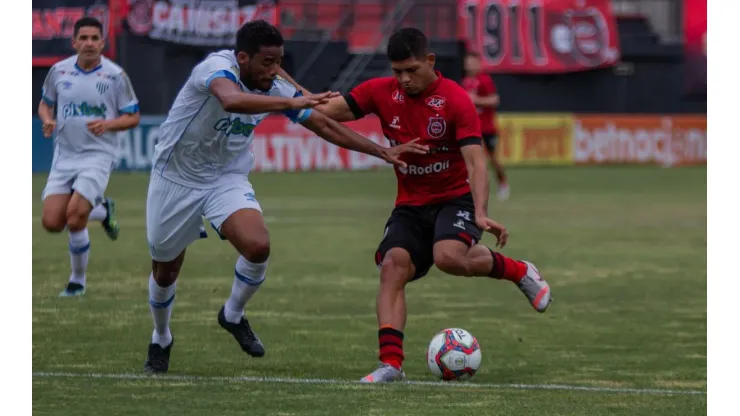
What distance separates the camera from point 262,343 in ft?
30.3

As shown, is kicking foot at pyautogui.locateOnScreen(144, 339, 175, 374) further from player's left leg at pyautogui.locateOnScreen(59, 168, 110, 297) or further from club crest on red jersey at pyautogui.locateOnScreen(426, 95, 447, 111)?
player's left leg at pyautogui.locateOnScreen(59, 168, 110, 297)

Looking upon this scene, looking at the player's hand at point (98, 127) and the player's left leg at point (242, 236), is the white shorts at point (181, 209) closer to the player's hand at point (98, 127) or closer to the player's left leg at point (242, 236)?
the player's left leg at point (242, 236)

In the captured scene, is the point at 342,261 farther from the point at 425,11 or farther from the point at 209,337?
the point at 425,11

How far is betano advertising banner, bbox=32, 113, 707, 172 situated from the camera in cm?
3253

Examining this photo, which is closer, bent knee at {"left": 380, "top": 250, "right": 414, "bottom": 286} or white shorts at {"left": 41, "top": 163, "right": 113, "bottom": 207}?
bent knee at {"left": 380, "top": 250, "right": 414, "bottom": 286}

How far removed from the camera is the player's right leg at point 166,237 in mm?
8172

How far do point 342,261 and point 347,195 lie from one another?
10.1m

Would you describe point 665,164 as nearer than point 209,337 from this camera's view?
No

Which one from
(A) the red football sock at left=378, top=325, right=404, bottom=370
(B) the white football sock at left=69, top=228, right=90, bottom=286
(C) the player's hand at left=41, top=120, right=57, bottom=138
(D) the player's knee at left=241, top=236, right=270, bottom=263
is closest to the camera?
(A) the red football sock at left=378, top=325, right=404, bottom=370

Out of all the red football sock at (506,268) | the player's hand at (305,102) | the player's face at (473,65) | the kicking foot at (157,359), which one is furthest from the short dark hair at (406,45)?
the player's face at (473,65)

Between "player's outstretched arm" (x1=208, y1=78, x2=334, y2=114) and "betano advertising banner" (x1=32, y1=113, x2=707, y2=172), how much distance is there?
80.0 ft

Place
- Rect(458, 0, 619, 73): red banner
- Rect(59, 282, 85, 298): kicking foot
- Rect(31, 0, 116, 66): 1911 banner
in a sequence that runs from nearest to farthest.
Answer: Rect(59, 282, 85, 298): kicking foot
Rect(31, 0, 116, 66): 1911 banner
Rect(458, 0, 619, 73): red banner

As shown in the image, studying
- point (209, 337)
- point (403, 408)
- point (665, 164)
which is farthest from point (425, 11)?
point (403, 408)

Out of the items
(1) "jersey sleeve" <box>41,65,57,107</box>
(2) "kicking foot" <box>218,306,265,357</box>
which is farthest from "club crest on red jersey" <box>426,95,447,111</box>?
(1) "jersey sleeve" <box>41,65,57,107</box>
